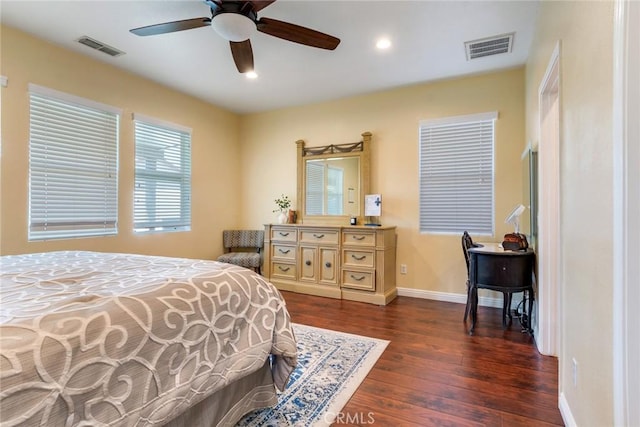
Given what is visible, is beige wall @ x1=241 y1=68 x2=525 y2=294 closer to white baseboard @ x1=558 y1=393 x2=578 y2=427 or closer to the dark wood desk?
the dark wood desk

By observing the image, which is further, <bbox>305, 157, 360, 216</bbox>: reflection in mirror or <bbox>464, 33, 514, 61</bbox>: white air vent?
<bbox>305, 157, 360, 216</bbox>: reflection in mirror

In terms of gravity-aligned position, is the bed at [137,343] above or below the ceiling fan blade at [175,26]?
below

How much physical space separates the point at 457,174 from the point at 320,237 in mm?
1897

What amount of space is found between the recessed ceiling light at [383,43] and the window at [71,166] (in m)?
2.94

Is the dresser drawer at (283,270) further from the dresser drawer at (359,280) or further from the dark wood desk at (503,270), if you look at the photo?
the dark wood desk at (503,270)

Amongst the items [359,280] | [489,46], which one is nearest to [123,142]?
[359,280]

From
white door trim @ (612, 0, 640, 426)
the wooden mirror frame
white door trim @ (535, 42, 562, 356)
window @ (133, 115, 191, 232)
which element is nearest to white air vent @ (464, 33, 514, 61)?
white door trim @ (535, 42, 562, 356)

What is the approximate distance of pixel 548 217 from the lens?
7.58 feet

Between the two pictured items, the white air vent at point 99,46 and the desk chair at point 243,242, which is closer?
the white air vent at point 99,46

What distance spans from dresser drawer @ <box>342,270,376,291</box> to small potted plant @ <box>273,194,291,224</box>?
1.26 meters

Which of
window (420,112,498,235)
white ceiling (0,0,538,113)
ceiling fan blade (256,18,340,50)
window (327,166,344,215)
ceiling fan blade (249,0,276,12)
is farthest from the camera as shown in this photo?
window (327,166,344,215)

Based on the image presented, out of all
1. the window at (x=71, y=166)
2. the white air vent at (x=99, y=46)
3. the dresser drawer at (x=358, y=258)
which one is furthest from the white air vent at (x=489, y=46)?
the window at (x=71, y=166)

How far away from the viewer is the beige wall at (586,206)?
1104mm

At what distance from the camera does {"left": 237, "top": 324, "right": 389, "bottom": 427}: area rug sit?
162cm
